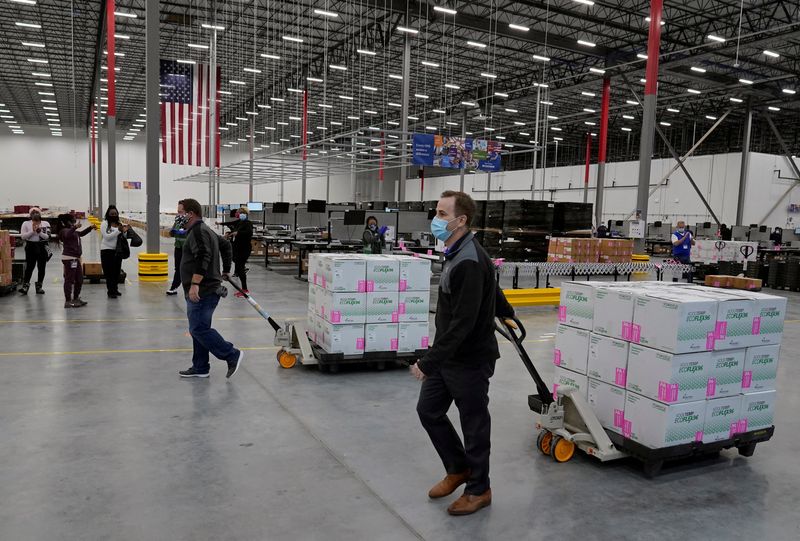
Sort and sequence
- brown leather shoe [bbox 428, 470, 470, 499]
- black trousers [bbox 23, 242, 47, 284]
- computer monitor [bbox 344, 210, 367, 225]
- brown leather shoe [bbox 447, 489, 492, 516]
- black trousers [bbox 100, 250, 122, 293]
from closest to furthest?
brown leather shoe [bbox 447, 489, 492, 516]
brown leather shoe [bbox 428, 470, 470, 499]
black trousers [bbox 23, 242, 47, 284]
black trousers [bbox 100, 250, 122, 293]
computer monitor [bbox 344, 210, 367, 225]

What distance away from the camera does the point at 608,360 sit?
14.0 ft

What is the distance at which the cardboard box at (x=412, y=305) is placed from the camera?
644cm

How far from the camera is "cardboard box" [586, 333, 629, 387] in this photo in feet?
13.6

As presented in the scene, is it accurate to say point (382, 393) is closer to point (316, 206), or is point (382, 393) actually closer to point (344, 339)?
point (344, 339)

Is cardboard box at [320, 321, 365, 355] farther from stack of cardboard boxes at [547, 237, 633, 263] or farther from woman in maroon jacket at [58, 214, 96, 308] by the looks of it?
stack of cardboard boxes at [547, 237, 633, 263]

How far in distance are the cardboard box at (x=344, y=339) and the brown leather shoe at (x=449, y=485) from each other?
2870mm

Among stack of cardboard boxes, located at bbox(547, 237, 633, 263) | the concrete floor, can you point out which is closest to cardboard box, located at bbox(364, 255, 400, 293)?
the concrete floor

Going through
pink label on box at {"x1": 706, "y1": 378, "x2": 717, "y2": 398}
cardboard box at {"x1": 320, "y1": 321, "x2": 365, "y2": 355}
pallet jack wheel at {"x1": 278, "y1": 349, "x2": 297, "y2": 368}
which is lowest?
pallet jack wheel at {"x1": 278, "y1": 349, "x2": 297, "y2": 368}

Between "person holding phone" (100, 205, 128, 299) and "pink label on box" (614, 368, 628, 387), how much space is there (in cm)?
893

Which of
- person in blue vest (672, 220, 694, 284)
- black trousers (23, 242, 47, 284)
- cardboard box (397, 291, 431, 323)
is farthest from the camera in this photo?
person in blue vest (672, 220, 694, 284)

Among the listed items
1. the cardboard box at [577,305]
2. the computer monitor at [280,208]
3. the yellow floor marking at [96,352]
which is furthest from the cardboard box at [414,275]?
the computer monitor at [280,208]

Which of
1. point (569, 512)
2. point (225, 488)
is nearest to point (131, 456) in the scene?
point (225, 488)

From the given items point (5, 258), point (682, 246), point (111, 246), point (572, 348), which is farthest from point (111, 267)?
point (682, 246)

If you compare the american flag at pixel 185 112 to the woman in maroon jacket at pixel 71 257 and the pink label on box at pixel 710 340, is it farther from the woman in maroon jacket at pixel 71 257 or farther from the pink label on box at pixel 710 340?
the pink label on box at pixel 710 340
